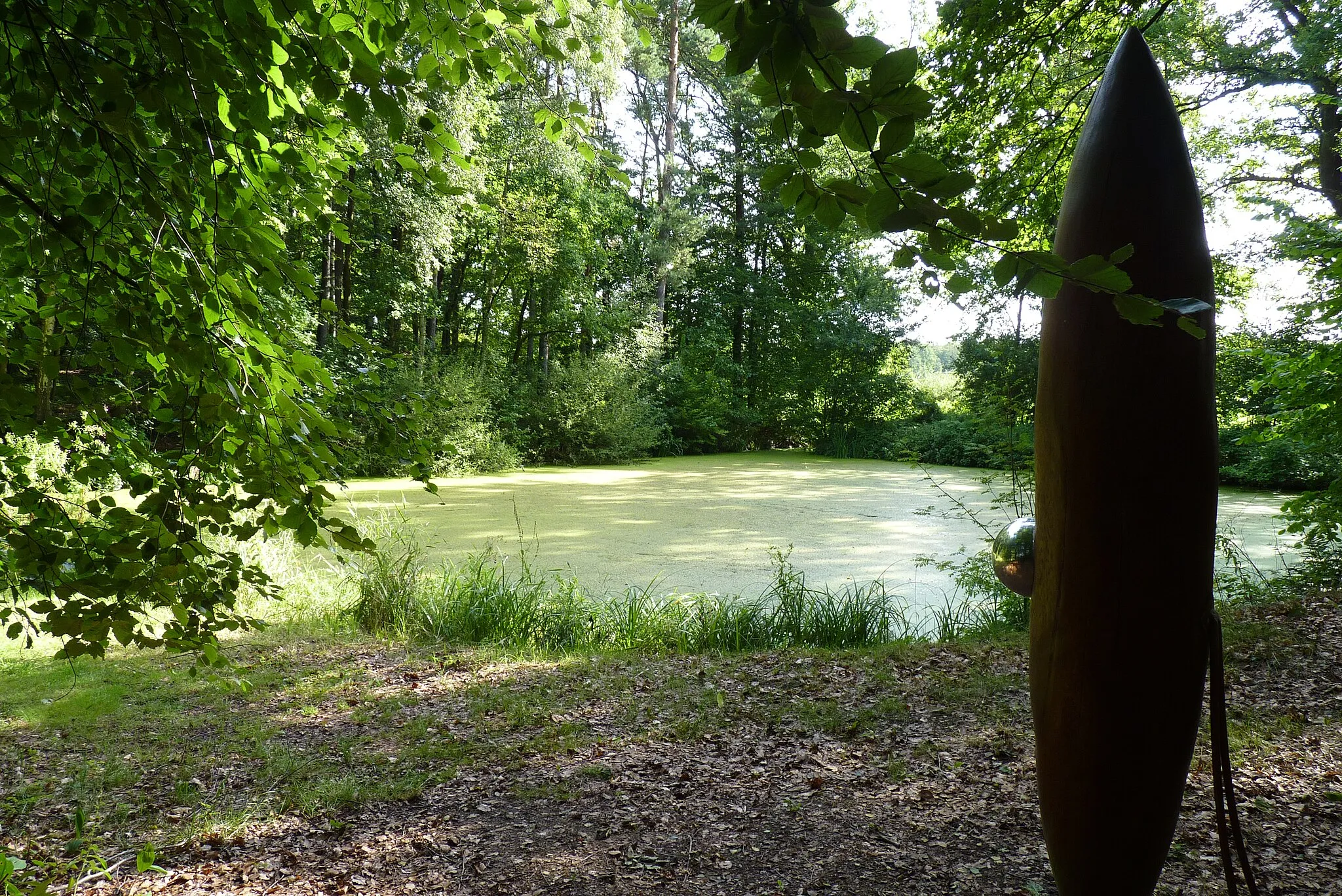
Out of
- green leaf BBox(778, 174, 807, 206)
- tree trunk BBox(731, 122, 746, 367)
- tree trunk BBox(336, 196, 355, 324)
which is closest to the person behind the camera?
green leaf BBox(778, 174, 807, 206)

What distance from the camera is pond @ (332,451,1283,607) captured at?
5.34 metres

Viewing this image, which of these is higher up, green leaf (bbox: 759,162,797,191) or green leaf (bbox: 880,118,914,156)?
green leaf (bbox: 759,162,797,191)

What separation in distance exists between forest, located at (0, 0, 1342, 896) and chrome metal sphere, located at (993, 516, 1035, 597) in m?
0.39

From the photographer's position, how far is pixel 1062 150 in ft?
11.7

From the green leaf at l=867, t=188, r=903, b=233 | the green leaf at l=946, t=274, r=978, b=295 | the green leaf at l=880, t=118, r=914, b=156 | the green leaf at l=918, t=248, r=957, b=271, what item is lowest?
the green leaf at l=946, t=274, r=978, b=295

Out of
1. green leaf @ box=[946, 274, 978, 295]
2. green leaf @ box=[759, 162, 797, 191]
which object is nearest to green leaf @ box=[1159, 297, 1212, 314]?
green leaf @ box=[946, 274, 978, 295]

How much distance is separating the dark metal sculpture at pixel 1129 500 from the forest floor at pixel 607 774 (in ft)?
2.80

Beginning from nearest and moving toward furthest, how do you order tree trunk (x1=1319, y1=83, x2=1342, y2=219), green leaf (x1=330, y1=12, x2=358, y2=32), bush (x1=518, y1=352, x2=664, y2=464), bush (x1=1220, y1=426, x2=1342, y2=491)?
green leaf (x1=330, y1=12, x2=358, y2=32)
tree trunk (x1=1319, y1=83, x2=1342, y2=219)
bush (x1=1220, y1=426, x2=1342, y2=491)
bush (x1=518, y1=352, x2=664, y2=464)

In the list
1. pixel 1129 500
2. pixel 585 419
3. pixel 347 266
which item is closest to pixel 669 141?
pixel 585 419

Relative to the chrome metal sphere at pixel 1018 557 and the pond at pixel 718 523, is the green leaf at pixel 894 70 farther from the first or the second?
the pond at pixel 718 523

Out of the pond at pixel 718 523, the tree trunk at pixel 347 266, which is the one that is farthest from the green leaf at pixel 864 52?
the tree trunk at pixel 347 266

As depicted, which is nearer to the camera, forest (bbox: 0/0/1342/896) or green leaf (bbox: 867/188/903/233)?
green leaf (bbox: 867/188/903/233)

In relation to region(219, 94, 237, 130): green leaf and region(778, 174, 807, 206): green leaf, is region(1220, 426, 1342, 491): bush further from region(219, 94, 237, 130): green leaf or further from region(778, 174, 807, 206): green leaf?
region(219, 94, 237, 130): green leaf

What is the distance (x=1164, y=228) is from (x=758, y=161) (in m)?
17.0
